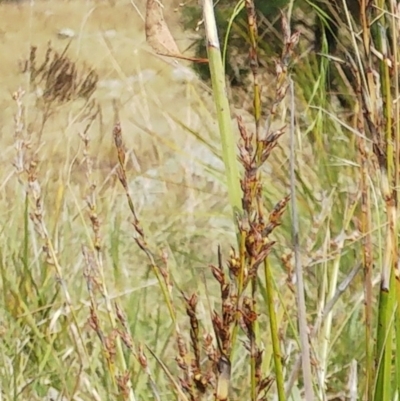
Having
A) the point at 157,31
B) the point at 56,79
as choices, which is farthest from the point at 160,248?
the point at 56,79

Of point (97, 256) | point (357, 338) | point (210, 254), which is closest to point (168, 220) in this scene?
point (210, 254)

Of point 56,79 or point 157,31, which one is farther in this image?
point 56,79

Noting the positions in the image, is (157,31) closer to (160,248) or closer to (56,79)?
(160,248)

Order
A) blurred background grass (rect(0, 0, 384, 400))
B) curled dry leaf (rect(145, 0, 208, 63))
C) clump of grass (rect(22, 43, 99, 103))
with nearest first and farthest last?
curled dry leaf (rect(145, 0, 208, 63)) → blurred background grass (rect(0, 0, 384, 400)) → clump of grass (rect(22, 43, 99, 103))

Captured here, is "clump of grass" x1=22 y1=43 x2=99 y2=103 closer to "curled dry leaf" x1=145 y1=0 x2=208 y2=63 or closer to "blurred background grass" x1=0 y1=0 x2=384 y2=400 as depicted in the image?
"blurred background grass" x1=0 y1=0 x2=384 y2=400

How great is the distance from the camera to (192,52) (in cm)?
261

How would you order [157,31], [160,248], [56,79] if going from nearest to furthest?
1. [157,31]
2. [160,248]
3. [56,79]

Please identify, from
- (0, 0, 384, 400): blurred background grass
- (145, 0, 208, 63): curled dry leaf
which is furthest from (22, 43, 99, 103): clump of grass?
(145, 0, 208, 63): curled dry leaf

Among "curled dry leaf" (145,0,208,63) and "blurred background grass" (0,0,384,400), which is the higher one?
"curled dry leaf" (145,0,208,63)

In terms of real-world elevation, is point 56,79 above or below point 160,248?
above

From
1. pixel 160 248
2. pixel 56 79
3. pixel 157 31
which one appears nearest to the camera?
pixel 157 31

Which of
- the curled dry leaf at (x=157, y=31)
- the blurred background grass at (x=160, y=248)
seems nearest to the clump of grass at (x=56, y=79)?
the blurred background grass at (x=160, y=248)

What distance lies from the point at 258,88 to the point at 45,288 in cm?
69

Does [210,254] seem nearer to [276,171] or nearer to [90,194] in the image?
[276,171]
